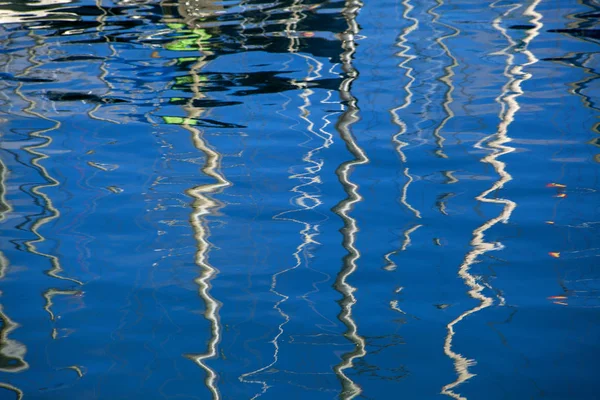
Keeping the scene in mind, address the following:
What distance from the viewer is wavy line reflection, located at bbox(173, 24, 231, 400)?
9.65 feet

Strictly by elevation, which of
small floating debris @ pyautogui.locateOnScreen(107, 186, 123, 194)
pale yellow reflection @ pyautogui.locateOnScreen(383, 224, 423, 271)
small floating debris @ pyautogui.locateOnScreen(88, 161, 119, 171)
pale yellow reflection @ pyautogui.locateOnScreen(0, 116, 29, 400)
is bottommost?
pale yellow reflection @ pyautogui.locateOnScreen(383, 224, 423, 271)

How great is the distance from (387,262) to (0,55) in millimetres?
5370

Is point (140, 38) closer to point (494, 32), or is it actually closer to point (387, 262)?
point (494, 32)

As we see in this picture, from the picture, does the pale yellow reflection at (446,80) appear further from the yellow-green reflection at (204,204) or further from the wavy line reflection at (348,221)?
the yellow-green reflection at (204,204)

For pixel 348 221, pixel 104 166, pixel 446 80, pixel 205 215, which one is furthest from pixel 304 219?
pixel 446 80

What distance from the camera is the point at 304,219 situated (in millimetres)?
4004

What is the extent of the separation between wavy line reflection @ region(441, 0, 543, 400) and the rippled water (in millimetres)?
17

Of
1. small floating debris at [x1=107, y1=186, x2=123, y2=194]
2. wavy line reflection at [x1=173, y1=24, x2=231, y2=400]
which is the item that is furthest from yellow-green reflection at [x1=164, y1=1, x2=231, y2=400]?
small floating debris at [x1=107, y1=186, x2=123, y2=194]

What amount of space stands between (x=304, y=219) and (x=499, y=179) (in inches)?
49.1

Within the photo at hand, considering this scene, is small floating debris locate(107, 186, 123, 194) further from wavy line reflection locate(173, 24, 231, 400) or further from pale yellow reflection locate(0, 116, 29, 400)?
pale yellow reflection locate(0, 116, 29, 400)

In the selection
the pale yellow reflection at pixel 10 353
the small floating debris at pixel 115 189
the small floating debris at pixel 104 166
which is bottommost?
the pale yellow reflection at pixel 10 353

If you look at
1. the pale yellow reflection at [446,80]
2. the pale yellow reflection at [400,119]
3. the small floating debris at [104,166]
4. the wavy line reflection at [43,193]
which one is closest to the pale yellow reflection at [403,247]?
the pale yellow reflection at [400,119]

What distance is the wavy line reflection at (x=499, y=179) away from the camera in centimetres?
287

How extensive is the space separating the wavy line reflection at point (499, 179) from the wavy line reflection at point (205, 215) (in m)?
0.92
